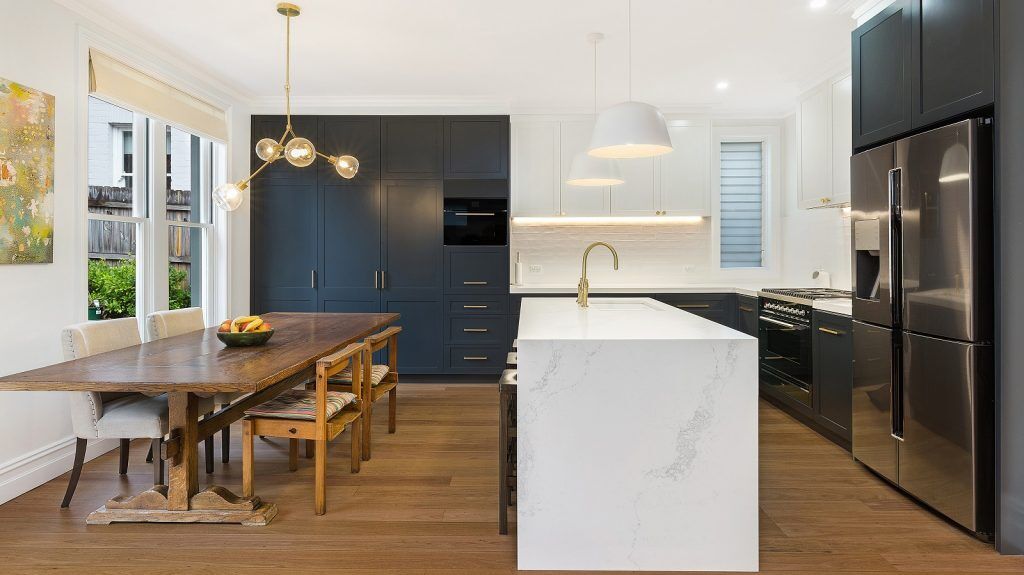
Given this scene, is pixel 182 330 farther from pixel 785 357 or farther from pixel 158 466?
pixel 785 357

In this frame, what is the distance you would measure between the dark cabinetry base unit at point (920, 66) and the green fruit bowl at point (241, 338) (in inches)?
129

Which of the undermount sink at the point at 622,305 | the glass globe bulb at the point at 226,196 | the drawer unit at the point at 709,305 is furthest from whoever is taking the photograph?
the drawer unit at the point at 709,305

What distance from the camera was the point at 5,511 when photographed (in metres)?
2.73

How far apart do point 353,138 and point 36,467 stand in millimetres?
3496

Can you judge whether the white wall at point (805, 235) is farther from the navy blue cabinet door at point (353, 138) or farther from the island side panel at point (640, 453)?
the navy blue cabinet door at point (353, 138)

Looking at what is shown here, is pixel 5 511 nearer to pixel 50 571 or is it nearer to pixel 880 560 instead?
pixel 50 571

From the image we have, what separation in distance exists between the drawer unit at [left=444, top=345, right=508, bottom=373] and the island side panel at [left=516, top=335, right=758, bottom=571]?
338 centimetres

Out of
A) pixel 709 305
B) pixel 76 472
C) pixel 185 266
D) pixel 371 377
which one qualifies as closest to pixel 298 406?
pixel 371 377

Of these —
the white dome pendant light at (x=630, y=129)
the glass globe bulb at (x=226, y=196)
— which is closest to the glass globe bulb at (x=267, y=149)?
the glass globe bulb at (x=226, y=196)

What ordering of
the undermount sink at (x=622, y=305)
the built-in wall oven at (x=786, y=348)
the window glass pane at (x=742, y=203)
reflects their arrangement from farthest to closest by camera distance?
the window glass pane at (x=742, y=203)
the built-in wall oven at (x=786, y=348)
the undermount sink at (x=622, y=305)

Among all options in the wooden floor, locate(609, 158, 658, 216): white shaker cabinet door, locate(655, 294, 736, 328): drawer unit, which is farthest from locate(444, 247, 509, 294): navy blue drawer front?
the wooden floor

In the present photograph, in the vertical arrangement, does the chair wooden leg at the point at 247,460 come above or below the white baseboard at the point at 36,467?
above

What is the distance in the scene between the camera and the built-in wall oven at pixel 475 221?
5.56 m

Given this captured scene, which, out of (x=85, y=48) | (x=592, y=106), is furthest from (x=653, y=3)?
(x=85, y=48)
